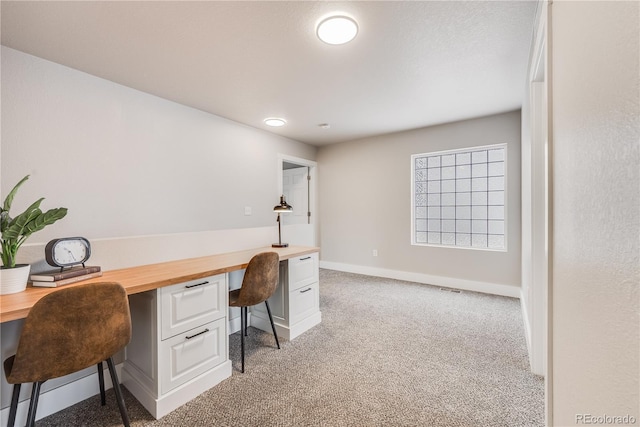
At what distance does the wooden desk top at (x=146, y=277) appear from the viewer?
1.21m

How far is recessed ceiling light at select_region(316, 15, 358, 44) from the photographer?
1742 millimetres

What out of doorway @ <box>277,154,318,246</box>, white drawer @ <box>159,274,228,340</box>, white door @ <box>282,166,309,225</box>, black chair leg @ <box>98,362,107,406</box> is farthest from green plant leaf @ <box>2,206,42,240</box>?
white door @ <box>282,166,309,225</box>

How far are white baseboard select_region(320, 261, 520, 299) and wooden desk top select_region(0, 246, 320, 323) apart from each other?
2586mm

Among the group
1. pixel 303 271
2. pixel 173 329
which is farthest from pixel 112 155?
pixel 303 271

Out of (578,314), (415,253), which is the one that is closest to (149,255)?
(578,314)

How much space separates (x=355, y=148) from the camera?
496 cm

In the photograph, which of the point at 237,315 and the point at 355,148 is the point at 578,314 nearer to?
the point at 237,315

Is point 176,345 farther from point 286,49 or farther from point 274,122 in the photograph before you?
point 274,122

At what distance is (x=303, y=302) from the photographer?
2721mm

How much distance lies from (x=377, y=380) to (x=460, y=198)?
3.20 m

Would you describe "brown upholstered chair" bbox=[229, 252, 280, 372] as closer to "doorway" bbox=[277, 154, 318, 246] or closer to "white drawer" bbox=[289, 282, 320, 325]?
"white drawer" bbox=[289, 282, 320, 325]

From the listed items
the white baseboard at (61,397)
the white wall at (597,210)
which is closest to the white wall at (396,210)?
the white wall at (597,210)

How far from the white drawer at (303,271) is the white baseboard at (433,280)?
7.11ft

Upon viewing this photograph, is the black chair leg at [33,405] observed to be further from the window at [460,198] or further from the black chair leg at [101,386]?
the window at [460,198]
